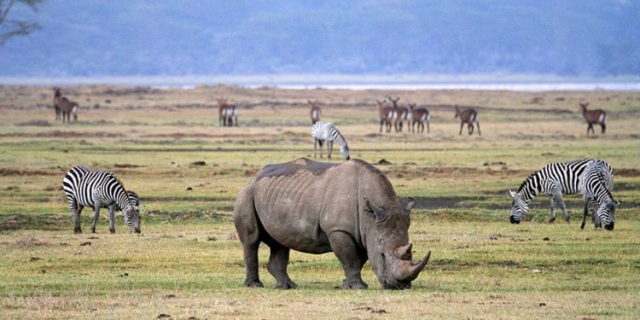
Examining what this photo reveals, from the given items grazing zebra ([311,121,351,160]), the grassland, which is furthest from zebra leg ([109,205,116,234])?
grazing zebra ([311,121,351,160])

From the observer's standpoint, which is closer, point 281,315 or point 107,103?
point 281,315

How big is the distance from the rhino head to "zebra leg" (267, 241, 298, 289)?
4.53 ft

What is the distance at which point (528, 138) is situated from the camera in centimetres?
5219

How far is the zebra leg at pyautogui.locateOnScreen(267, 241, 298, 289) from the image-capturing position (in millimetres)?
15164

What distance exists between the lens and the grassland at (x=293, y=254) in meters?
13.2

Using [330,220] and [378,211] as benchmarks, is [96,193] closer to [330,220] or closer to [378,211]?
[330,220]

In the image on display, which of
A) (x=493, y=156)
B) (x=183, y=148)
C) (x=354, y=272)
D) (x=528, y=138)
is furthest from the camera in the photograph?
(x=528, y=138)

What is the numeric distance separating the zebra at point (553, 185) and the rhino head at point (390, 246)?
33.0 feet

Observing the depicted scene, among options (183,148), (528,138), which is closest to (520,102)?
(528,138)

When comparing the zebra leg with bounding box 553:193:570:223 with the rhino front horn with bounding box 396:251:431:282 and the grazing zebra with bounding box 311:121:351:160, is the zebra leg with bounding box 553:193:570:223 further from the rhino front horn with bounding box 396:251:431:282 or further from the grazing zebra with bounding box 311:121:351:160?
the grazing zebra with bounding box 311:121:351:160

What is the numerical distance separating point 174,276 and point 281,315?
4020 millimetres

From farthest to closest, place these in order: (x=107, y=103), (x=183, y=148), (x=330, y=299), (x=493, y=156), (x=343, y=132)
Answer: (x=107, y=103) → (x=343, y=132) → (x=183, y=148) → (x=493, y=156) → (x=330, y=299)

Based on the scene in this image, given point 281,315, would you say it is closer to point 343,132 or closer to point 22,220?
point 22,220

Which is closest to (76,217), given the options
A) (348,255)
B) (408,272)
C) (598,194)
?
(348,255)
